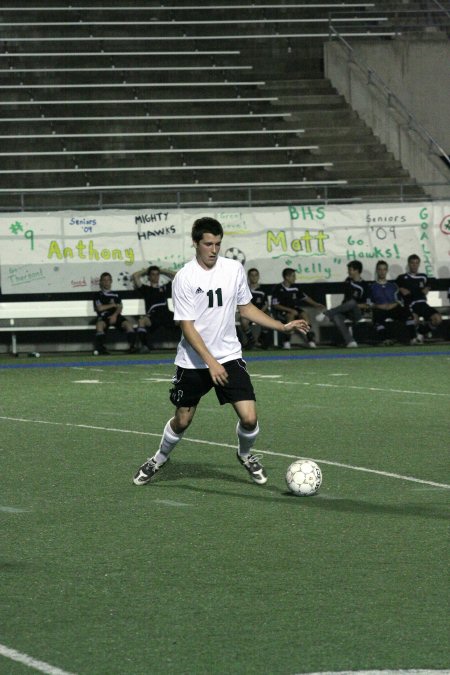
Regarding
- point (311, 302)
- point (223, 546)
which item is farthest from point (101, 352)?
point (223, 546)

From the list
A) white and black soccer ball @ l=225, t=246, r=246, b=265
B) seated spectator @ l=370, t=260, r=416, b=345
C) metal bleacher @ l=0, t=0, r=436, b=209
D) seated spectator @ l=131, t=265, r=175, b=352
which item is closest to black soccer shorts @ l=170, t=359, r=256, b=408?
seated spectator @ l=131, t=265, r=175, b=352

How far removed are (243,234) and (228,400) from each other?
629 inches

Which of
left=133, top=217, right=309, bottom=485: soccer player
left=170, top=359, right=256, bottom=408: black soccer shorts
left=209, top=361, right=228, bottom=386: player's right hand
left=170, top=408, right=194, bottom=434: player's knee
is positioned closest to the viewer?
left=209, top=361, right=228, bottom=386: player's right hand

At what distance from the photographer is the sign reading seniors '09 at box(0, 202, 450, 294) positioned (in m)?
24.2

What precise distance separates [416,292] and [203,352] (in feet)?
55.2

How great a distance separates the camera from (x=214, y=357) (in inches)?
350

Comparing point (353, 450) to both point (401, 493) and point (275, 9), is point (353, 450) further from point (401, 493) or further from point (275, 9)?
point (275, 9)

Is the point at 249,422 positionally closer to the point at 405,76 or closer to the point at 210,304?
the point at 210,304

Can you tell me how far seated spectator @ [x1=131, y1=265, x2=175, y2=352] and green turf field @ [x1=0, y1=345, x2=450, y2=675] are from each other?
9.58 metres

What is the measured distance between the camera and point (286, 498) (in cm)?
868

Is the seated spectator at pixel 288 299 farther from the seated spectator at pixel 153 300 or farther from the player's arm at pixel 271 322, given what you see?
the player's arm at pixel 271 322

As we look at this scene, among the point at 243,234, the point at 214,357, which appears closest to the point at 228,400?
the point at 214,357

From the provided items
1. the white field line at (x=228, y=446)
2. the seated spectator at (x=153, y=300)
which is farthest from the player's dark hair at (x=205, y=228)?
the seated spectator at (x=153, y=300)

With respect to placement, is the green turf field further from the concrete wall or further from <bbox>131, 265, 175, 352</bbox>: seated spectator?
the concrete wall
